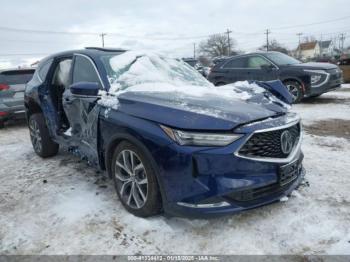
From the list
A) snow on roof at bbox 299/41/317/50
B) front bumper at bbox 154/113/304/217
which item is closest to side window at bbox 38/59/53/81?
front bumper at bbox 154/113/304/217

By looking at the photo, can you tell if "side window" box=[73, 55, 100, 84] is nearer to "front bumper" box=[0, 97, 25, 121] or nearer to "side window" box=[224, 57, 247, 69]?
"front bumper" box=[0, 97, 25, 121]

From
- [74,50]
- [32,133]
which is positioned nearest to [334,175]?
[74,50]

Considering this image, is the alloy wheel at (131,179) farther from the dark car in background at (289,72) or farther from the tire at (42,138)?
the dark car in background at (289,72)

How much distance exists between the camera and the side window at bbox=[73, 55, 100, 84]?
3934 millimetres

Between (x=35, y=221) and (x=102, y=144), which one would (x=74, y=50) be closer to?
(x=102, y=144)

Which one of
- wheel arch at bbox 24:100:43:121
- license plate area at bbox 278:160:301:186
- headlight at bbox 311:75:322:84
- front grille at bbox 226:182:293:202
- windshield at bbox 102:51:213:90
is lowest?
front grille at bbox 226:182:293:202

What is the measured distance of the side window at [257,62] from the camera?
1032 cm

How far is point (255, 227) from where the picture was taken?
10.00 feet

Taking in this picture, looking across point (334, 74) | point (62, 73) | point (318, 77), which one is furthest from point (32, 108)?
point (334, 74)

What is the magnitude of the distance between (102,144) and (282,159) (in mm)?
1834

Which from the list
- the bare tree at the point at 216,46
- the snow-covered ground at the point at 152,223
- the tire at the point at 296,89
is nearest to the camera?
the snow-covered ground at the point at 152,223

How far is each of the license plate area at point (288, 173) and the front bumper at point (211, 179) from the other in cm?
7

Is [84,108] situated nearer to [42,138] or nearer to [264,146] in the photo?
[42,138]

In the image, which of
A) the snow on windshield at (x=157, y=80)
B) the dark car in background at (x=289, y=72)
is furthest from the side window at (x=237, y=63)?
the snow on windshield at (x=157, y=80)
